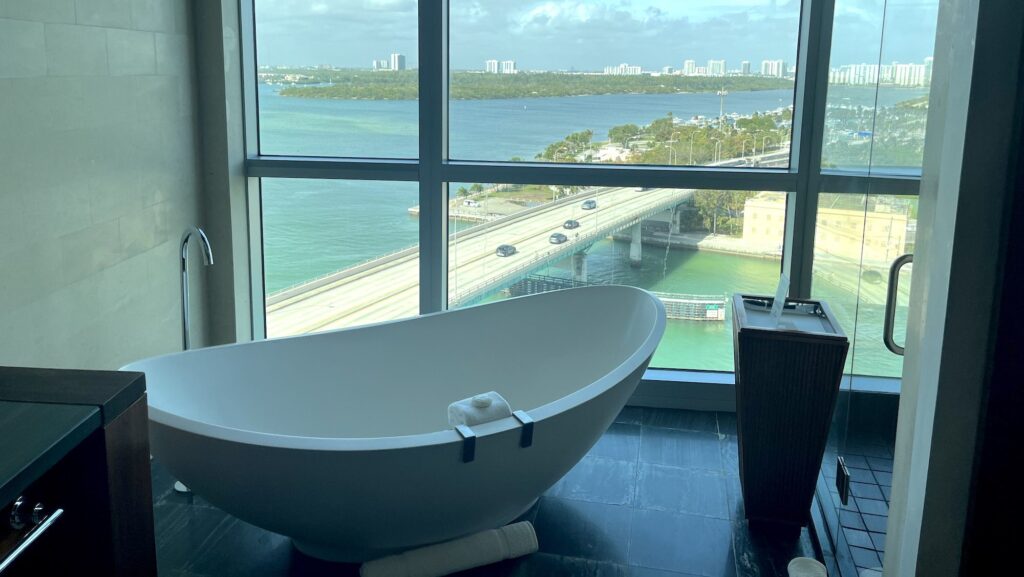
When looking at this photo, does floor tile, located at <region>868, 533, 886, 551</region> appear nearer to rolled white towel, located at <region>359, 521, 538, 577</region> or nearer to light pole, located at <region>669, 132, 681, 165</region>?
rolled white towel, located at <region>359, 521, 538, 577</region>

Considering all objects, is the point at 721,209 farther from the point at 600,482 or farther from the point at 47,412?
the point at 47,412

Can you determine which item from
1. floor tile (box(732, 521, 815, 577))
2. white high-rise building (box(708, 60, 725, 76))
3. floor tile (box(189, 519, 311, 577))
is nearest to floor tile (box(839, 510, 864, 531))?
floor tile (box(732, 521, 815, 577))

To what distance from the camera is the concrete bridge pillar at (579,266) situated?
4.07 metres

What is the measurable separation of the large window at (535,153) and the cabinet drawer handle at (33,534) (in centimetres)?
256

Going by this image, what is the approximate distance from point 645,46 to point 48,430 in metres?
2.92

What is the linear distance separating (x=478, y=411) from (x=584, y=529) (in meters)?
0.72

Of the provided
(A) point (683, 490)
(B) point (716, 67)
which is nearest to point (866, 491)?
(A) point (683, 490)

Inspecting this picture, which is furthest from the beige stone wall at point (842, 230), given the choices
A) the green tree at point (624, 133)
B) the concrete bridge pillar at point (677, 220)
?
the green tree at point (624, 133)

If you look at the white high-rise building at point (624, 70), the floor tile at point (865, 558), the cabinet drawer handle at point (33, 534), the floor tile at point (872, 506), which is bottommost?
the floor tile at point (865, 558)

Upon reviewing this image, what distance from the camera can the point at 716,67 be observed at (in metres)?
3.82

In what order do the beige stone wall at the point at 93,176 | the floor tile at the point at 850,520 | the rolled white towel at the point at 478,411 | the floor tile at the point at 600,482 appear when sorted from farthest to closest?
1. the floor tile at the point at 600,482
2. the beige stone wall at the point at 93,176
3. the rolled white towel at the point at 478,411
4. the floor tile at the point at 850,520

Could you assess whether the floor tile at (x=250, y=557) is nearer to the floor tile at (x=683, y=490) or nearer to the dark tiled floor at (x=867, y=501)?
the floor tile at (x=683, y=490)

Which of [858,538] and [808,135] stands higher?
[808,135]

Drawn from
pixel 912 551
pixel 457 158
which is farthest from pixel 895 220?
pixel 457 158
